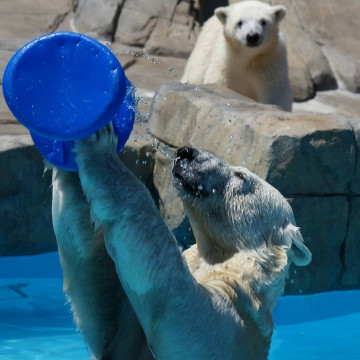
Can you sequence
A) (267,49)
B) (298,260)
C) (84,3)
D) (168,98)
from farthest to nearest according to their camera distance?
(84,3) → (267,49) → (168,98) → (298,260)

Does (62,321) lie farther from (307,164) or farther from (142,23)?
(142,23)

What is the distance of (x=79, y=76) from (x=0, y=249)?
3.76 meters

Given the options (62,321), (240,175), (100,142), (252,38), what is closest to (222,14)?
(252,38)

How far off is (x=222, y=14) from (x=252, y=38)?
1.65ft

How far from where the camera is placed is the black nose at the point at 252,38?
730 centimetres

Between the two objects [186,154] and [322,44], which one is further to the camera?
[322,44]

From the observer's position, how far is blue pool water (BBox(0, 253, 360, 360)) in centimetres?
421

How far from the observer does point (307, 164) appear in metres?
4.61

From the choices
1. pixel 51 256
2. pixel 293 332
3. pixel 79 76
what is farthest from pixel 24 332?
pixel 79 76

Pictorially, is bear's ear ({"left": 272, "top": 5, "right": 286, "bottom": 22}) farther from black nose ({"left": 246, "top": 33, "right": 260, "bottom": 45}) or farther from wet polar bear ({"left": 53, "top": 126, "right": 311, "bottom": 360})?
wet polar bear ({"left": 53, "top": 126, "right": 311, "bottom": 360})

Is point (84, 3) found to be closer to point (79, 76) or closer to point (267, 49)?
point (267, 49)

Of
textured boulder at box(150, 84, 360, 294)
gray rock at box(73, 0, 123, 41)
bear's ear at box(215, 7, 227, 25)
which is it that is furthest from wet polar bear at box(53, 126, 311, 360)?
gray rock at box(73, 0, 123, 41)

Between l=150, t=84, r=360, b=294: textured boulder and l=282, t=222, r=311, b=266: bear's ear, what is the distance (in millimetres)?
2089

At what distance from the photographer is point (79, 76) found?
1.82 m
